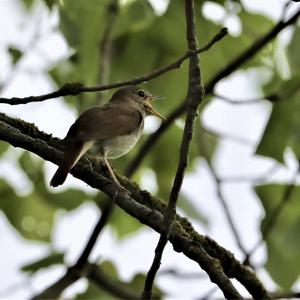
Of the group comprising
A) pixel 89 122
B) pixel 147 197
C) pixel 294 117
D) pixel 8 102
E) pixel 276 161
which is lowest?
pixel 8 102

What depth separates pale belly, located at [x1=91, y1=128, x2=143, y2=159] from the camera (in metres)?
4.97

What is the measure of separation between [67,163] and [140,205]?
578mm

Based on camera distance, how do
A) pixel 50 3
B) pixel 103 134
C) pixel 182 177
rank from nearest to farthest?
pixel 182 177 < pixel 103 134 < pixel 50 3

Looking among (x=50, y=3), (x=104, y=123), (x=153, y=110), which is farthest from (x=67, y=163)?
(x=153, y=110)

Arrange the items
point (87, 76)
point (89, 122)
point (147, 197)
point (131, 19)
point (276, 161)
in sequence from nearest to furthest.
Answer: point (147, 197)
point (89, 122)
point (276, 161)
point (131, 19)
point (87, 76)

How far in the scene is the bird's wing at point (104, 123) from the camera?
15.2 ft

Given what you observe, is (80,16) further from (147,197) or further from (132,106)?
(147,197)

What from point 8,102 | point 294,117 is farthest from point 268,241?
point 8,102

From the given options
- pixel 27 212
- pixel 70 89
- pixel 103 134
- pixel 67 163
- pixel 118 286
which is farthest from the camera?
pixel 27 212

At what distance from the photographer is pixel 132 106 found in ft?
19.0

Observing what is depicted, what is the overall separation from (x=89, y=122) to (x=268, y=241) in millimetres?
2074

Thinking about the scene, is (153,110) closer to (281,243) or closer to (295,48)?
(295,48)

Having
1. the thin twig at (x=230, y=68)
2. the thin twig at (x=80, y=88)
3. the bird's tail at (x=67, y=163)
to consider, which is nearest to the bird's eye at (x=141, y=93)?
the thin twig at (x=230, y=68)

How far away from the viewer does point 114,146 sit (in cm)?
505
